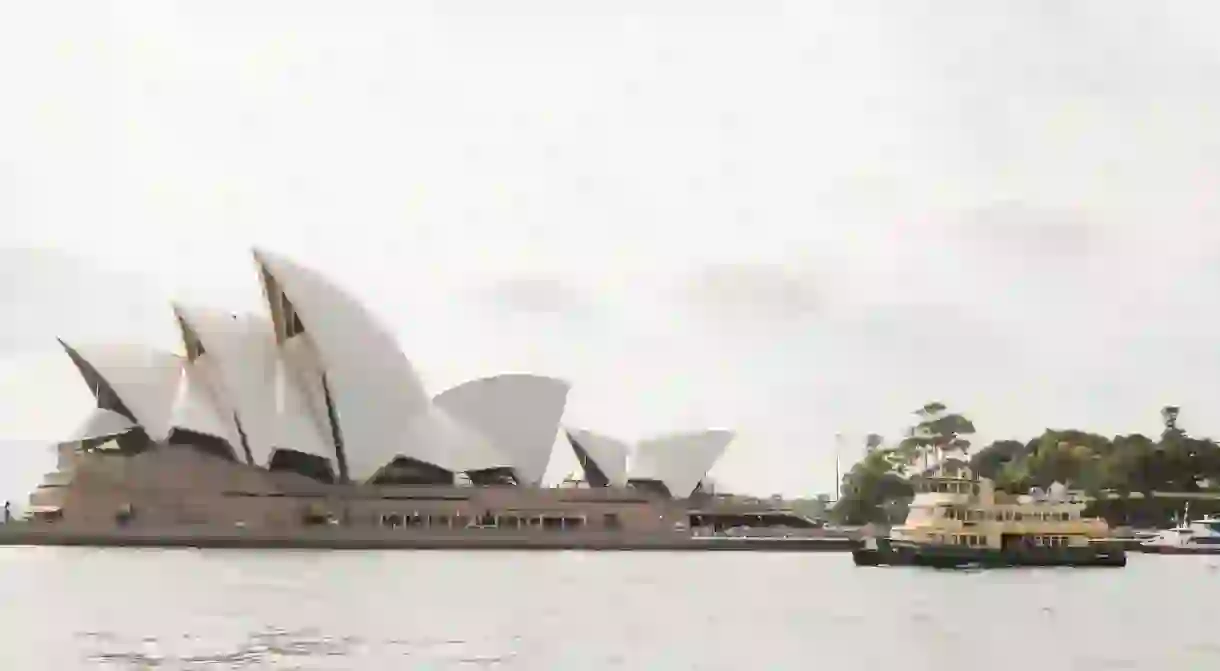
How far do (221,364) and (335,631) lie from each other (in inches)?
1140

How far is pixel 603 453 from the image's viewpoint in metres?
63.8

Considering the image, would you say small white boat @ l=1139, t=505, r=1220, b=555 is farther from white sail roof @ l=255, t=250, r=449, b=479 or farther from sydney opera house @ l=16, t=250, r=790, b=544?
white sail roof @ l=255, t=250, r=449, b=479

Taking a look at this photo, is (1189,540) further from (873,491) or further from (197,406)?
(197,406)

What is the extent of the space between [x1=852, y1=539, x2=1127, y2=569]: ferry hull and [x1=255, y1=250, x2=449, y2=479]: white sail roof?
1811 cm

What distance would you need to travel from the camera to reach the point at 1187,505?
2682 inches

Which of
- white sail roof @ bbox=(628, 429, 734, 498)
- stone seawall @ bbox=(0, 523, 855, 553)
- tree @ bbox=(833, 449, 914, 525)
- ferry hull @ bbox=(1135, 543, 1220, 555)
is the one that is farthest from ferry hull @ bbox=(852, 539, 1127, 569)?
tree @ bbox=(833, 449, 914, 525)

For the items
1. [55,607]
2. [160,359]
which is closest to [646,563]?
[160,359]

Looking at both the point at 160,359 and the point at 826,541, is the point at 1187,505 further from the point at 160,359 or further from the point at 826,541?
the point at 160,359

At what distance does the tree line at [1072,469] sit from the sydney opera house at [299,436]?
Answer: 20.4m

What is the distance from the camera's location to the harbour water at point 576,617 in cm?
2023

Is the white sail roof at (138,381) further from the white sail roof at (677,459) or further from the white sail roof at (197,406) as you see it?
the white sail roof at (677,459)

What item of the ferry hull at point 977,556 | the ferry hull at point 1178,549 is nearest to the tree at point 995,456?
the ferry hull at point 1178,549

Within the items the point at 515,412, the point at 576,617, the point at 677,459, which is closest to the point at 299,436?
the point at 515,412

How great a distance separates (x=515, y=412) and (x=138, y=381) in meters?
14.6
